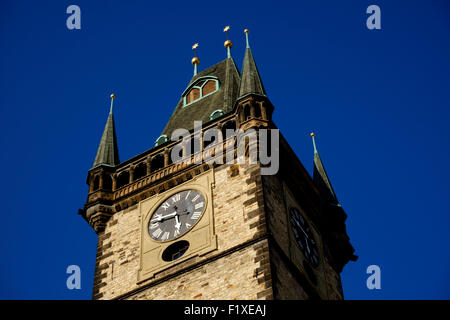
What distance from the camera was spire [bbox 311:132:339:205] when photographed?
38.4 metres

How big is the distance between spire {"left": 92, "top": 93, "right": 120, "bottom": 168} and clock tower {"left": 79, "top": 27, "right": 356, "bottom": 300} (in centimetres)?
5

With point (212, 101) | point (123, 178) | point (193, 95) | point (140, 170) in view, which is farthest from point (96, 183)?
point (193, 95)

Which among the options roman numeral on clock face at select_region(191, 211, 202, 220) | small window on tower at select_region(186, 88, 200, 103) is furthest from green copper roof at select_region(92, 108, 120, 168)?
roman numeral on clock face at select_region(191, 211, 202, 220)

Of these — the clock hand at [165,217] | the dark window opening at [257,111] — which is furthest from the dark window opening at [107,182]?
the dark window opening at [257,111]

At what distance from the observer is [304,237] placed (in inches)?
1335

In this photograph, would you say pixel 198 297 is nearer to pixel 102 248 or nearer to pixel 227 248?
pixel 227 248

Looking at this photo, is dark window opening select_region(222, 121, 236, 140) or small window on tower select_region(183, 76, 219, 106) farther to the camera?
small window on tower select_region(183, 76, 219, 106)

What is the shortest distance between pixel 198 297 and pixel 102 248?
5342 mm

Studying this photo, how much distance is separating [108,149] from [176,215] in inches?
227

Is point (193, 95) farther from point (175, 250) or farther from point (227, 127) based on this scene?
point (175, 250)

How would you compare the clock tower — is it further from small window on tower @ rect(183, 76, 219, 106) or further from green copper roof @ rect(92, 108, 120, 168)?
small window on tower @ rect(183, 76, 219, 106)

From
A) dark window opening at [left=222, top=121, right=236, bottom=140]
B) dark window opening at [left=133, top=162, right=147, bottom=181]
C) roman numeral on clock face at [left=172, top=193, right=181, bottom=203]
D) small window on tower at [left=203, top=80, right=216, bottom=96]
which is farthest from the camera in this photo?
small window on tower at [left=203, top=80, right=216, bottom=96]
